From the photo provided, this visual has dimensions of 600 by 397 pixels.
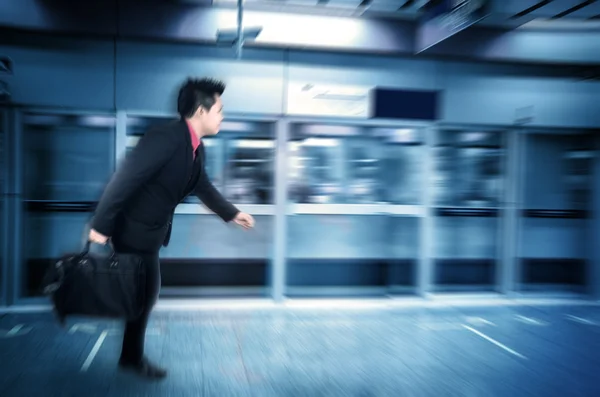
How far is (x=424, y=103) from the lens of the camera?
20.9ft

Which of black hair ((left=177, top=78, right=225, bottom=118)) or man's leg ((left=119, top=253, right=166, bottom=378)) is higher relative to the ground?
black hair ((left=177, top=78, right=225, bottom=118))

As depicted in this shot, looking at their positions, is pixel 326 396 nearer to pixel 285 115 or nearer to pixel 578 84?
pixel 285 115

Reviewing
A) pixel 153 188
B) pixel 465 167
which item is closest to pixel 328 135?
pixel 465 167

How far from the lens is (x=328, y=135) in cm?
677

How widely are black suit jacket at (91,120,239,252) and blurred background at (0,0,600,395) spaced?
2028 mm

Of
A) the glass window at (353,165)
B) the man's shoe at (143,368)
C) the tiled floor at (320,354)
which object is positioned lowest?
the tiled floor at (320,354)

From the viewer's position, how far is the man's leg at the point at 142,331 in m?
3.48

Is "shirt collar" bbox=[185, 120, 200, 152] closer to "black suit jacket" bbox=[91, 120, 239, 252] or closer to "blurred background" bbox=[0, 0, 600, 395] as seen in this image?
"black suit jacket" bbox=[91, 120, 239, 252]

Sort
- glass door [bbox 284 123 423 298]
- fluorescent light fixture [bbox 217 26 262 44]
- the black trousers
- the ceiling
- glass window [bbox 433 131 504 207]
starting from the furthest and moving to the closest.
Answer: glass window [bbox 433 131 504 207] → glass door [bbox 284 123 423 298] → the ceiling → fluorescent light fixture [bbox 217 26 262 44] → the black trousers

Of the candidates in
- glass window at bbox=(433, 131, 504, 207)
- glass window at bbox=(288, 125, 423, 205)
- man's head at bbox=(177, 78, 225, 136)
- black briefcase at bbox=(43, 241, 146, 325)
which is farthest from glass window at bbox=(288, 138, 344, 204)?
black briefcase at bbox=(43, 241, 146, 325)

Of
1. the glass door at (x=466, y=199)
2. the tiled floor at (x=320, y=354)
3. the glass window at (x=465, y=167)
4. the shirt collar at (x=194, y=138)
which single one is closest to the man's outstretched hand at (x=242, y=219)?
the shirt collar at (x=194, y=138)

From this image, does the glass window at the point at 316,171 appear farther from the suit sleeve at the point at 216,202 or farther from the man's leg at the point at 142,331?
the man's leg at the point at 142,331

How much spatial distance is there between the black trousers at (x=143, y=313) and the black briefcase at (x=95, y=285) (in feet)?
0.47

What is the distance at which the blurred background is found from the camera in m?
5.64
